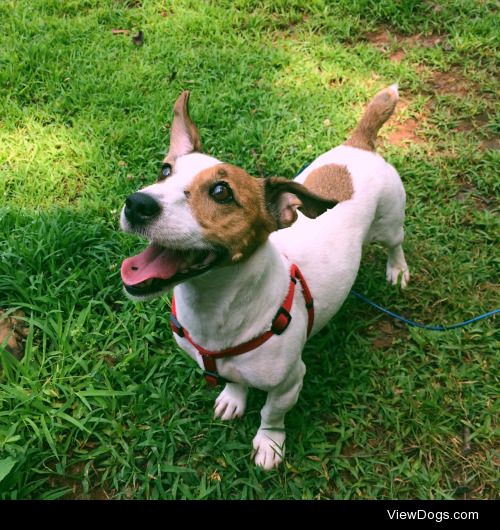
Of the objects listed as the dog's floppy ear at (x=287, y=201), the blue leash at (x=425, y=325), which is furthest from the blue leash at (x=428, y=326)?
the dog's floppy ear at (x=287, y=201)

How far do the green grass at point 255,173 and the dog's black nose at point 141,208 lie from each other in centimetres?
143

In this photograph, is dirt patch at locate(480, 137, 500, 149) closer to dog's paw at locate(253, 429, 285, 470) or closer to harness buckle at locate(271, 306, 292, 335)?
harness buckle at locate(271, 306, 292, 335)

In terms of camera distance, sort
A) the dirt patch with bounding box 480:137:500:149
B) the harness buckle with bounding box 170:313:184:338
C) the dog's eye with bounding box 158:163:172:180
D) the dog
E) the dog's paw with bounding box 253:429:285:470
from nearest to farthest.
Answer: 1. the dog
2. the dog's eye with bounding box 158:163:172:180
3. the harness buckle with bounding box 170:313:184:338
4. the dog's paw with bounding box 253:429:285:470
5. the dirt patch with bounding box 480:137:500:149

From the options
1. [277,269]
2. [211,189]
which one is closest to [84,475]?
[277,269]

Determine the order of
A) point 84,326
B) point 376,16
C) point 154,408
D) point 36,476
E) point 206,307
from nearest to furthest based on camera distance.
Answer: point 206,307 < point 36,476 < point 154,408 < point 84,326 < point 376,16

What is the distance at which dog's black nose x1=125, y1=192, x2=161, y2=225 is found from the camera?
1914 mm

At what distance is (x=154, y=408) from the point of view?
3.00m

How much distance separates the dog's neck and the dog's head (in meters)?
0.09

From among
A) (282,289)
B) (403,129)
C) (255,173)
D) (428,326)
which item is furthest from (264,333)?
(403,129)

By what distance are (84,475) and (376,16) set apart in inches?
207

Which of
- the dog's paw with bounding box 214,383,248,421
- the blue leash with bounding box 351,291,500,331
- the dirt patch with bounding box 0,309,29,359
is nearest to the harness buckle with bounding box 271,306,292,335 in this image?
the dog's paw with bounding box 214,383,248,421

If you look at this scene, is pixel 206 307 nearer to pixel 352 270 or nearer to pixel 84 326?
pixel 352 270

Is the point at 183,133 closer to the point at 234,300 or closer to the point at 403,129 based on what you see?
the point at 234,300

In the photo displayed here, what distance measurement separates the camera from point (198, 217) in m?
2.01
